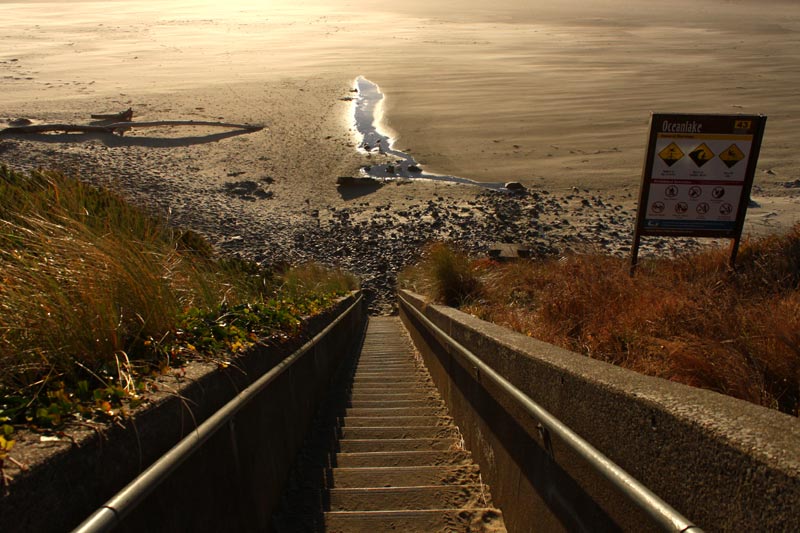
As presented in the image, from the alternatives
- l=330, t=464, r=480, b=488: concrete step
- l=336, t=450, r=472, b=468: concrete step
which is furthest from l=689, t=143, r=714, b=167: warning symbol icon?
l=330, t=464, r=480, b=488: concrete step

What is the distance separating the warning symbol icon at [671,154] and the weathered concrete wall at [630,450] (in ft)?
13.2

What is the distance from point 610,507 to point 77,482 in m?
1.96

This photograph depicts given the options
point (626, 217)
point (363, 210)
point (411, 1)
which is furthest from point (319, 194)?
point (411, 1)

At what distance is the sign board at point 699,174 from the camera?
21.9 feet

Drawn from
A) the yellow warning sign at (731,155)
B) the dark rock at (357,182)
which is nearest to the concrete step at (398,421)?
the yellow warning sign at (731,155)

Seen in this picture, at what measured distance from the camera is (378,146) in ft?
108

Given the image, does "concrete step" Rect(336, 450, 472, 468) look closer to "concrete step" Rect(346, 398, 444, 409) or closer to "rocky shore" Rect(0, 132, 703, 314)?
"concrete step" Rect(346, 398, 444, 409)

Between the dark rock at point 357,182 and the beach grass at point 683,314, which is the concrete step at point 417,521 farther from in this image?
the dark rock at point 357,182

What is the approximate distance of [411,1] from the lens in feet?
634

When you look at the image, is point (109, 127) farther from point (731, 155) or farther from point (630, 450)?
point (630, 450)

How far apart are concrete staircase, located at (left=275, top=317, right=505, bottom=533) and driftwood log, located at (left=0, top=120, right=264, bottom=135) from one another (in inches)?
1214

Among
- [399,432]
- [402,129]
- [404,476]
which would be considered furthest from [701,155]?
[402,129]

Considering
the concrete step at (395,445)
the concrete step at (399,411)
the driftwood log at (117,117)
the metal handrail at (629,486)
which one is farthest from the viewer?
the driftwood log at (117,117)

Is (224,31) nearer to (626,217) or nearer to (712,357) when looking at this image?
(626,217)
